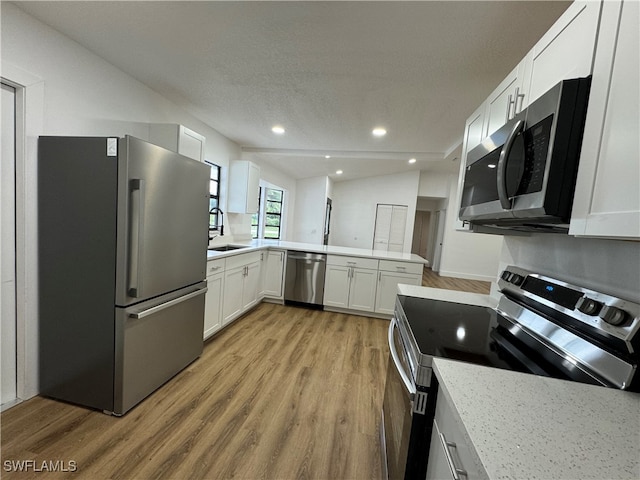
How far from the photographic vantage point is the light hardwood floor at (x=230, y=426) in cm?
143

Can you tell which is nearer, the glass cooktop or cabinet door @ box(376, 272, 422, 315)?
the glass cooktop

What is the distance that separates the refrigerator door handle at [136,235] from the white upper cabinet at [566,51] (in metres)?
1.98

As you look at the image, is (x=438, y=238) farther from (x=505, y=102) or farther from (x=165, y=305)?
(x=165, y=305)

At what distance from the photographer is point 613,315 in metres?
0.83

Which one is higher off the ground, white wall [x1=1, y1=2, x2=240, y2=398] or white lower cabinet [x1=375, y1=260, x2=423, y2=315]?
white wall [x1=1, y1=2, x2=240, y2=398]

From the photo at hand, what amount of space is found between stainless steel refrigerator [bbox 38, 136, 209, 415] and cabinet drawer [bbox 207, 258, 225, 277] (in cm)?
61

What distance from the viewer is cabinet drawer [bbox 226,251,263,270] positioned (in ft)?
9.68

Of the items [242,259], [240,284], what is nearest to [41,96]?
[242,259]

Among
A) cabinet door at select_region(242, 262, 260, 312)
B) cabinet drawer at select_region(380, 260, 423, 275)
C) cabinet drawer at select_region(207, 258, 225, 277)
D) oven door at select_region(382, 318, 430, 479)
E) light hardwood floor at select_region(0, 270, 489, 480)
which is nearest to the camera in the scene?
oven door at select_region(382, 318, 430, 479)

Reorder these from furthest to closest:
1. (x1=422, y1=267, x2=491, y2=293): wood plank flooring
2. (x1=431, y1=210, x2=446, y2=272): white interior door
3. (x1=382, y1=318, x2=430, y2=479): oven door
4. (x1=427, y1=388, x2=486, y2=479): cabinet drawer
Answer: (x1=431, y1=210, x2=446, y2=272): white interior door < (x1=422, y1=267, x2=491, y2=293): wood plank flooring < (x1=382, y1=318, x2=430, y2=479): oven door < (x1=427, y1=388, x2=486, y2=479): cabinet drawer

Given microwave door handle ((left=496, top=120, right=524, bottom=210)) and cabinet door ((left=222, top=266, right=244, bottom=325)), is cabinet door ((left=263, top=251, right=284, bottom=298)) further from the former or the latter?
microwave door handle ((left=496, top=120, right=524, bottom=210))

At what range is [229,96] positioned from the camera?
263 centimetres

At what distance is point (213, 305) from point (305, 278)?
151cm

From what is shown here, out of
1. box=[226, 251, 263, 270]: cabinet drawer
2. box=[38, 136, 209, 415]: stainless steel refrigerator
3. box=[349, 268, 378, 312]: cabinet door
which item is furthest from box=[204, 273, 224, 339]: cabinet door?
box=[349, 268, 378, 312]: cabinet door
